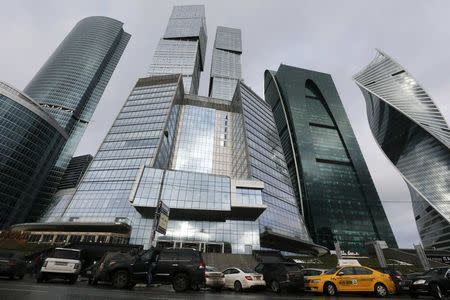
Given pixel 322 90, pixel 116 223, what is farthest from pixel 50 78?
pixel 322 90

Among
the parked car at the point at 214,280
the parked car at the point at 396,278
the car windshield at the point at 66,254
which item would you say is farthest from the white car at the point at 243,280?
the car windshield at the point at 66,254

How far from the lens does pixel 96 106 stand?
173375mm

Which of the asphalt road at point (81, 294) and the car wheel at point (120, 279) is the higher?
the car wheel at point (120, 279)

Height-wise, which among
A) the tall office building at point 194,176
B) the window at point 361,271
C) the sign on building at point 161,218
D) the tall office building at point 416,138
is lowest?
the window at point 361,271

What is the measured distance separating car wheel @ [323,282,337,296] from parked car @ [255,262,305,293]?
122cm

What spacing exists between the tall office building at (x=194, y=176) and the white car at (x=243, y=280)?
1680cm

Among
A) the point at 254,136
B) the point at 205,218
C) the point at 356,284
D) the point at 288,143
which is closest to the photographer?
the point at 356,284

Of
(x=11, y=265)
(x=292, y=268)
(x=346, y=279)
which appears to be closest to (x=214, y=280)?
(x=292, y=268)

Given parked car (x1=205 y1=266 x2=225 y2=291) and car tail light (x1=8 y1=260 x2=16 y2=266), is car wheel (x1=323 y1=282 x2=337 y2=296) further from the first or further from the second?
car tail light (x1=8 y1=260 x2=16 y2=266)

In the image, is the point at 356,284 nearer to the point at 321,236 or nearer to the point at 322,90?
the point at 321,236

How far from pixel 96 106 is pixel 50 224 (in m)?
135

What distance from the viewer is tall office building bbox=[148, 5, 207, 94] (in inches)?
5256

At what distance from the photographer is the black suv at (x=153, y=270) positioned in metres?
12.9

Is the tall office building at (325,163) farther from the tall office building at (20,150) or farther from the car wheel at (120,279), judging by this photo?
the car wheel at (120,279)
